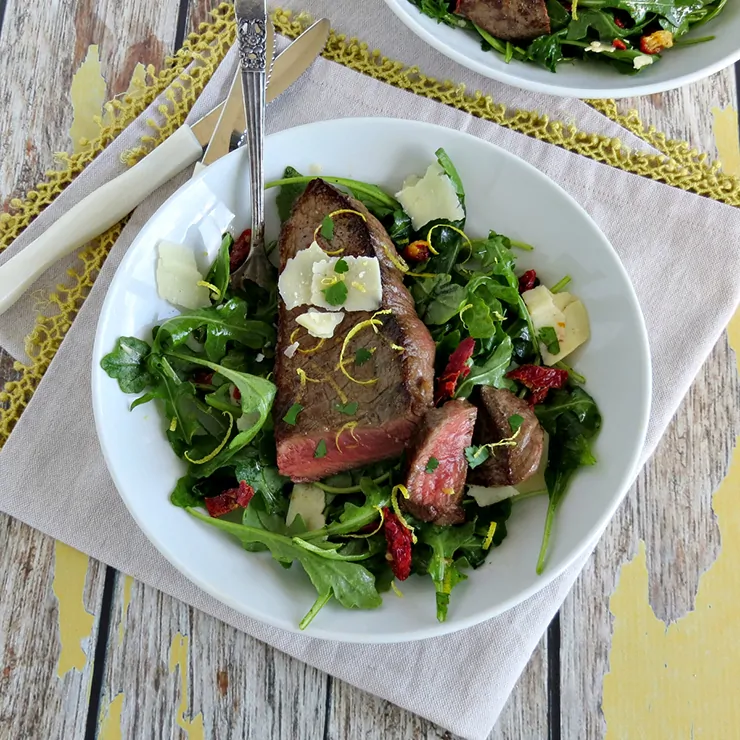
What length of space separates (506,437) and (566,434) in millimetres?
275

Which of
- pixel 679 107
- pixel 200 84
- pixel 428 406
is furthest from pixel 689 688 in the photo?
pixel 200 84

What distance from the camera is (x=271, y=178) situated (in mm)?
2674

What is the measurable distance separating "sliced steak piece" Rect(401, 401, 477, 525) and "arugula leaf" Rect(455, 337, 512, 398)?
0.25ft

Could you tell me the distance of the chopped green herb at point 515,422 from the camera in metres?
2.29

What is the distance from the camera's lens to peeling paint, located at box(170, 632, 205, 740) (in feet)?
9.04

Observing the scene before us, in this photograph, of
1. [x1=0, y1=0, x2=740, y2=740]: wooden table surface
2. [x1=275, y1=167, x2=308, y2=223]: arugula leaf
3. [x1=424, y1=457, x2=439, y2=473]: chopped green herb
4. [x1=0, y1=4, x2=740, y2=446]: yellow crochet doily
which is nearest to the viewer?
[x1=424, y1=457, x2=439, y2=473]: chopped green herb

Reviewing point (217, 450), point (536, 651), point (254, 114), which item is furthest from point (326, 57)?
point (536, 651)

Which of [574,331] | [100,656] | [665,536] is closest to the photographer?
[574,331]

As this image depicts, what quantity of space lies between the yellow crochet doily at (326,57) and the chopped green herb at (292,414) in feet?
3.79

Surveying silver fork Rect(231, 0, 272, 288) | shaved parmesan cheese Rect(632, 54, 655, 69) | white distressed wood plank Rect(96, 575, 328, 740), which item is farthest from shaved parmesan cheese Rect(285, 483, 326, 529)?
shaved parmesan cheese Rect(632, 54, 655, 69)

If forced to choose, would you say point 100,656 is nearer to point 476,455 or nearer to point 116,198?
point 476,455

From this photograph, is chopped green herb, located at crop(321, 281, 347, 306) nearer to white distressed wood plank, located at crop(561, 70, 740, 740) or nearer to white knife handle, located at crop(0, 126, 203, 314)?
white knife handle, located at crop(0, 126, 203, 314)

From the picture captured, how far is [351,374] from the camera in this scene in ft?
7.97

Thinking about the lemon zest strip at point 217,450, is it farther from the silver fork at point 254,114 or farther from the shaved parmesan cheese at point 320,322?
the silver fork at point 254,114
